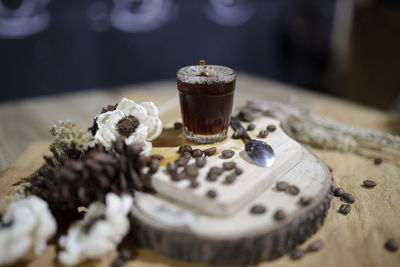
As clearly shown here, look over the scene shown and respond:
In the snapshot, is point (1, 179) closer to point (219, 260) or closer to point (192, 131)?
point (192, 131)

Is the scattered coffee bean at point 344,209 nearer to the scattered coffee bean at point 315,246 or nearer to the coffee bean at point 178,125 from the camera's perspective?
the scattered coffee bean at point 315,246

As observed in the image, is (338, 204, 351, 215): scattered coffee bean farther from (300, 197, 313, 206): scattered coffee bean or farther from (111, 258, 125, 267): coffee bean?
(111, 258, 125, 267): coffee bean

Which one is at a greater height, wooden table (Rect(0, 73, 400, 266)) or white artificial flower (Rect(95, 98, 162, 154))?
white artificial flower (Rect(95, 98, 162, 154))

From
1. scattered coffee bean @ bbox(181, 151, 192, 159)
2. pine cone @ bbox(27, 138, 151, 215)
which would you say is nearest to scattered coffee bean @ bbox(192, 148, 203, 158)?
scattered coffee bean @ bbox(181, 151, 192, 159)

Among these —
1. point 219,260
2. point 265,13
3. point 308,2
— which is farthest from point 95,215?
point 308,2

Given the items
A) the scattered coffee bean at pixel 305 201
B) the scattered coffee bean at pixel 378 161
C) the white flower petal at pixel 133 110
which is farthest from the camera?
the scattered coffee bean at pixel 378 161

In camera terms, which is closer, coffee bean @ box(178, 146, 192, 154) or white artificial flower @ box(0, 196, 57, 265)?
white artificial flower @ box(0, 196, 57, 265)

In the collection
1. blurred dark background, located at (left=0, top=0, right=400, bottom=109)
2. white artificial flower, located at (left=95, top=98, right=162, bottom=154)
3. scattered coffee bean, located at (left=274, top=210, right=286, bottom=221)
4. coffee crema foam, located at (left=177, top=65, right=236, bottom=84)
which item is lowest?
blurred dark background, located at (left=0, top=0, right=400, bottom=109)

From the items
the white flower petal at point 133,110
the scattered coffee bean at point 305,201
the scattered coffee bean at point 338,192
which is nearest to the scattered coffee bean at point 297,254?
the scattered coffee bean at point 305,201
